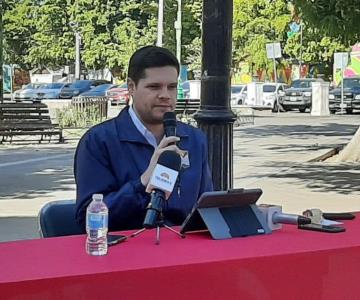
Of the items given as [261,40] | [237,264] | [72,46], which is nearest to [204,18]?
[237,264]

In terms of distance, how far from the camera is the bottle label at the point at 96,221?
296 centimetres

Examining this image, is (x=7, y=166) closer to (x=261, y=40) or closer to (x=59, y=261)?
(x=59, y=261)

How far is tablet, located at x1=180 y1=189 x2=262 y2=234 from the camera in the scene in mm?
3217

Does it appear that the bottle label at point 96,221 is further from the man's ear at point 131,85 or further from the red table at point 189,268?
the man's ear at point 131,85

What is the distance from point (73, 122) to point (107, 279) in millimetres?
21617

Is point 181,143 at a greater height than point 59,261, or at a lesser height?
greater

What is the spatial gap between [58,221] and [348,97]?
35765mm

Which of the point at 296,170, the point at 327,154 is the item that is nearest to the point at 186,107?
the point at 327,154

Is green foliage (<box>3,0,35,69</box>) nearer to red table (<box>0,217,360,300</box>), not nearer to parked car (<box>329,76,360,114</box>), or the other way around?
parked car (<box>329,76,360,114</box>)

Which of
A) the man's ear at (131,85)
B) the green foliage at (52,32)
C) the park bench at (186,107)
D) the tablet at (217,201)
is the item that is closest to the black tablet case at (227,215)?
the tablet at (217,201)

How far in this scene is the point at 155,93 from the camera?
12.4ft

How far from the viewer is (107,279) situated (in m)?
2.68

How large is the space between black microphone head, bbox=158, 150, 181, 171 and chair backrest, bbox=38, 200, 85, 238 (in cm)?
96

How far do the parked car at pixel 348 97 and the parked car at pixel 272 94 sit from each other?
3.21 m
